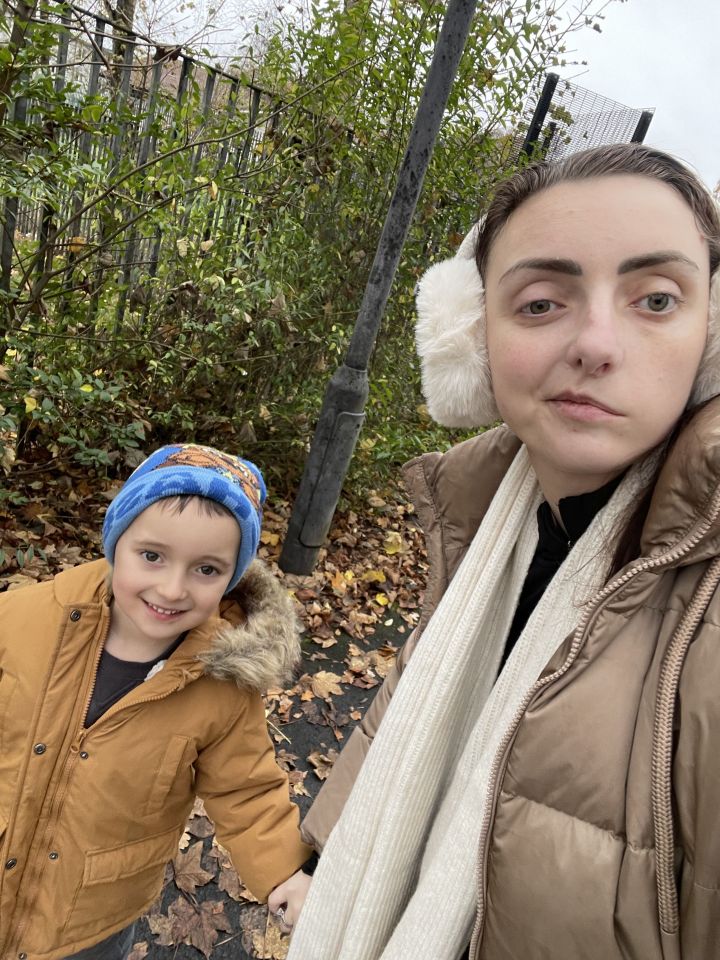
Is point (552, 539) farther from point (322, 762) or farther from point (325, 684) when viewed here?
point (325, 684)

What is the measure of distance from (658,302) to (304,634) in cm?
298

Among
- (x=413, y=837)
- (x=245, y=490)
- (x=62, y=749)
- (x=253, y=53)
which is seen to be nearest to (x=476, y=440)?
(x=245, y=490)

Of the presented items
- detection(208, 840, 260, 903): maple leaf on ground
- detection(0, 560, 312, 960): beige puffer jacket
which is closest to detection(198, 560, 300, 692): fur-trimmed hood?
detection(0, 560, 312, 960): beige puffer jacket

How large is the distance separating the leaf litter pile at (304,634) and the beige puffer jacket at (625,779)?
151cm

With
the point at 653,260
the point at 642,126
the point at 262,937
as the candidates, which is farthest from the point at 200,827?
the point at 642,126

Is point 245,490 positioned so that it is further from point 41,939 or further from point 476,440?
point 41,939

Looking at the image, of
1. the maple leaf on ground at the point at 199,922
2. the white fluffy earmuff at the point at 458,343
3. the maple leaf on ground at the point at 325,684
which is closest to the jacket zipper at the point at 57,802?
the maple leaf on ground at the point at 199,922

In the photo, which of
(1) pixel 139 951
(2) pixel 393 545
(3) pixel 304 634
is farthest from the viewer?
(2) pixel 393 545

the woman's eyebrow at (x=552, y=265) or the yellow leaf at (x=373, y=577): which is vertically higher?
the woman's eyebrow at (x=552, y=265)

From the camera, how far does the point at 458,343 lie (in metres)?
1.37

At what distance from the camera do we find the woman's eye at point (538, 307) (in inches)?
44.7

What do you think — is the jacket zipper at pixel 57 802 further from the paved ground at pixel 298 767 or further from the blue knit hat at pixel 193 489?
the paved ground at pixel 298 767

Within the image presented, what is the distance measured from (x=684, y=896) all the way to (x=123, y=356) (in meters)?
3.79

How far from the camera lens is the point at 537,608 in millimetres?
1284
